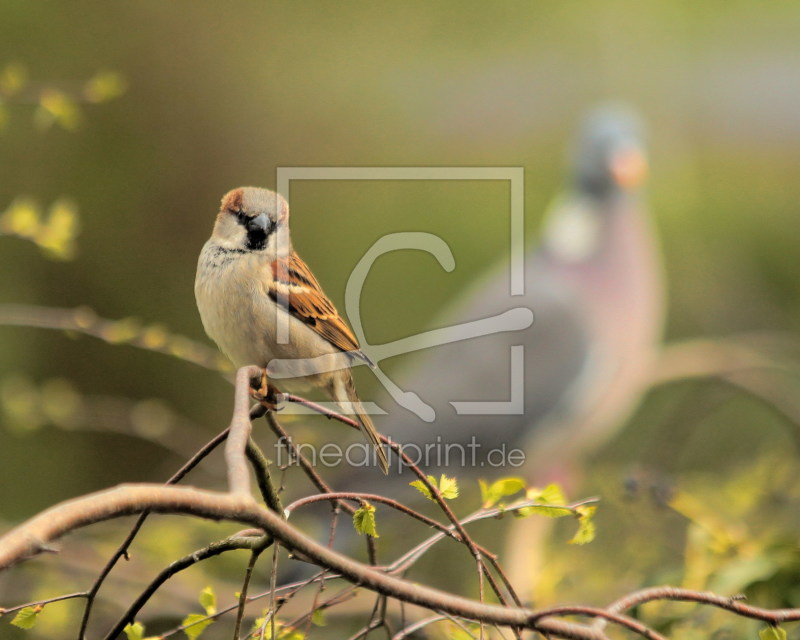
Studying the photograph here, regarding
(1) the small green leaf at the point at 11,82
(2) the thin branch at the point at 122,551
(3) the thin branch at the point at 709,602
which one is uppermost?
(1) the small green leaf at the point at 11,82

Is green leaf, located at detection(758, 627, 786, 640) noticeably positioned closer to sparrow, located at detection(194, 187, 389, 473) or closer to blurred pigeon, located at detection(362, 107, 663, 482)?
sparrow, located at detection(194, 187, 389, 473)

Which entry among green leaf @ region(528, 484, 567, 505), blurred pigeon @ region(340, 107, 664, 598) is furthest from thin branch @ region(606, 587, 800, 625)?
blurred pigeon @ region(340, 107, 664, 598)

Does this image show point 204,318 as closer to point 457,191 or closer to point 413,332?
point 413,332

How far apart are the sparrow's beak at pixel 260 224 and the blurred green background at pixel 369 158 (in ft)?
2.70

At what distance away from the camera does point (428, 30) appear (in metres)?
4.04

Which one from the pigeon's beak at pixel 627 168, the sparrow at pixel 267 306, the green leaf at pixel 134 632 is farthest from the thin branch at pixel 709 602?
the pigeon's beak at pixel 627 168

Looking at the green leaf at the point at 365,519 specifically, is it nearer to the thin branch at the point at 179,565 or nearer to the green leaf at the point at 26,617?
the thin branch at the point at 179,565

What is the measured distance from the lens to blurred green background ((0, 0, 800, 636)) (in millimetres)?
2885

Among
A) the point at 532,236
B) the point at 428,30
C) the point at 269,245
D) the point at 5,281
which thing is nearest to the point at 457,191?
the point at 532,236

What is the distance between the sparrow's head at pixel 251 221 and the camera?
1462 millimetres

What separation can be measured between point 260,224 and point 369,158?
238cm

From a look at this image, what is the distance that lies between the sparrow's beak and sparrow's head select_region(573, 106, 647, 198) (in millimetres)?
1721

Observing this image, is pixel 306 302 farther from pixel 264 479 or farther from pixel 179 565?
pixel 179 565

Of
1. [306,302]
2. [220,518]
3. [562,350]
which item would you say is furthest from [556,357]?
[220,518]
